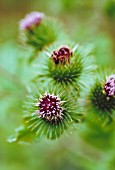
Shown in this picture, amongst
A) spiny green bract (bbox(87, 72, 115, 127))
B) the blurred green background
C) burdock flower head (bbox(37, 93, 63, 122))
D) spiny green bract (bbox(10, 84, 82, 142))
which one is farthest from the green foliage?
the blurred green background

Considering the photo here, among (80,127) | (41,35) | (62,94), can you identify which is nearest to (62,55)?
(62,94)

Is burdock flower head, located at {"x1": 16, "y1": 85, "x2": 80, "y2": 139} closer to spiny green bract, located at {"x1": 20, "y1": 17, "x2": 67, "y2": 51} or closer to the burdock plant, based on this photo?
the burdock plant

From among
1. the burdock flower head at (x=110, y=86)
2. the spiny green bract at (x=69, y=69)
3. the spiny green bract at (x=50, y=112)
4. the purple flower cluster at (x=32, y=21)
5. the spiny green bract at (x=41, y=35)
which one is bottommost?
the spiny green bract at (x=50, y=112)

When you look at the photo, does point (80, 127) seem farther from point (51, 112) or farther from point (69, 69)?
point (51, 112)

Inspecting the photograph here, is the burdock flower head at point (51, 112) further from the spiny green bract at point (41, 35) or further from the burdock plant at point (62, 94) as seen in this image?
the spiny green bract at point (41, 35)

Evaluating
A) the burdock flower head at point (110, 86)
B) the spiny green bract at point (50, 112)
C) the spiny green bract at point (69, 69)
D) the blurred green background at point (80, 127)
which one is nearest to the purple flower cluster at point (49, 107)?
the spiny green bract at point (50, 112)

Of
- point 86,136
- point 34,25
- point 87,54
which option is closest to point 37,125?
point 87,54
